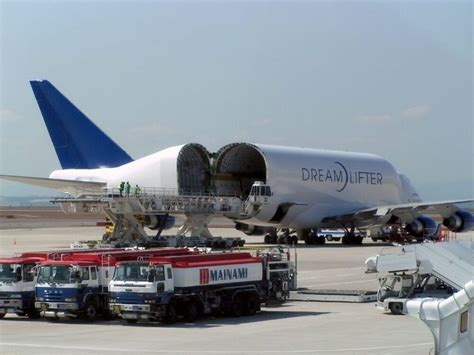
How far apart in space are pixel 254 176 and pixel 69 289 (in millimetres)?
49584

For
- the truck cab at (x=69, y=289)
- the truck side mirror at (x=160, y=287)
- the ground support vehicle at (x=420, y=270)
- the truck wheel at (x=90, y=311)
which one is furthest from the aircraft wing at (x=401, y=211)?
the truck side mirror at (x=160, y=287)

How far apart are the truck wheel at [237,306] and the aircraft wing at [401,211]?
1819 inches

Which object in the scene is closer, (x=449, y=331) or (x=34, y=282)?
(x=449, y=331)

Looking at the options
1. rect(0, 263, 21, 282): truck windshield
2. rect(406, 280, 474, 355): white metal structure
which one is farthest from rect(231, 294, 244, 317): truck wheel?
rect(406, 280, 474, 355): white metal structure

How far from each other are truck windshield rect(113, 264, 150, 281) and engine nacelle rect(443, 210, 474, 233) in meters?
54.8

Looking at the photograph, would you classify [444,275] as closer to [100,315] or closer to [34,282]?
[100,315]

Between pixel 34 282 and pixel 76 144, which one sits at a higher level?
pixel 76 144

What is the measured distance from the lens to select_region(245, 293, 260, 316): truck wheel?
94.9 ft

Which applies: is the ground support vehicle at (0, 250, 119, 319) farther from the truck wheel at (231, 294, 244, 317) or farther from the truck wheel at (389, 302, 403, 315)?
the truck wheel at (389, 302, 403, 315)

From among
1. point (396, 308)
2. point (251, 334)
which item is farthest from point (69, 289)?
point (396, 308)

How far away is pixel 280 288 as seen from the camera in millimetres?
31688

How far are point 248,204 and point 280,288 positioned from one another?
36426mm

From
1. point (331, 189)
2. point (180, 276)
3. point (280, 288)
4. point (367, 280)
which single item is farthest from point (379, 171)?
point (180, 276)

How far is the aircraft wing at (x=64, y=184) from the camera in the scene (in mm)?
63250
